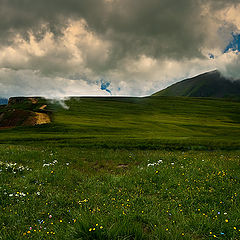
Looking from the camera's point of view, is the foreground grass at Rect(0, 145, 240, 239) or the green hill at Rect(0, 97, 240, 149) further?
the green hill at Rect(0, 97, 240, 149)

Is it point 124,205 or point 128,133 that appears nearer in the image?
point 124,205

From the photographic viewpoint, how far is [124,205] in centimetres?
616

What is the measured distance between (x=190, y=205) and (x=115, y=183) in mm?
3615

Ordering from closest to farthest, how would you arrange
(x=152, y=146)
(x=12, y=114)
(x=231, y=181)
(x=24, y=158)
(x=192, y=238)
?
(x=192, y=238) < (x=231, y=181) < (x=24, y=158) < (x=152, y=146) < (x=12, y=114)

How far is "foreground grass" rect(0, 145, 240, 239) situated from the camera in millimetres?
4371

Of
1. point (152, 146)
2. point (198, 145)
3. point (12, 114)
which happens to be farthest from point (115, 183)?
point (12, 114)

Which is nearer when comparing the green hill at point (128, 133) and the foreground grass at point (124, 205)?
the foreground grass at point (124, 205)

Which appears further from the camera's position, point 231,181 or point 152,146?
point 152,146

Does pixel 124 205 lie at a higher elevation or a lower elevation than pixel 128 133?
higher

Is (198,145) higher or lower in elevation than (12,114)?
lower

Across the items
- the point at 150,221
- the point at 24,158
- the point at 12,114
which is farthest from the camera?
the point at 12,114

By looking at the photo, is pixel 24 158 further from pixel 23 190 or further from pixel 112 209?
pixel 112 209

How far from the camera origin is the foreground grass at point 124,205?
4371mm

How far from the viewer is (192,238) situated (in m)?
4.27
